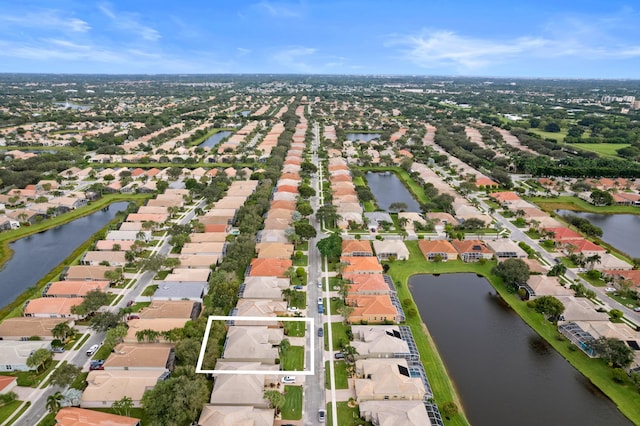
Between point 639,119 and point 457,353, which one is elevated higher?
point 639,119

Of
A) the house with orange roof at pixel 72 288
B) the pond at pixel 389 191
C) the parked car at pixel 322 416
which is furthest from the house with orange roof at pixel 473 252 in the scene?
the house with orange roof at pixel 72 288

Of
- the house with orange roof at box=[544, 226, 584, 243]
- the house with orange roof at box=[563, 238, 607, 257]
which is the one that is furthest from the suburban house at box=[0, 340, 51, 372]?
the house with orange roof at box=[544, 226, 584, 243]

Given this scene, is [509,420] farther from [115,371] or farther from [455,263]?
[115,371]

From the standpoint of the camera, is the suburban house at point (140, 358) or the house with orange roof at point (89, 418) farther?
the suburban house at point (140, 358)

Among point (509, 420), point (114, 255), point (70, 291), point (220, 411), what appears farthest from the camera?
point (114, 255)

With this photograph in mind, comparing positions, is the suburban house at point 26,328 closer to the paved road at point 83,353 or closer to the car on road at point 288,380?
the paved road at point 83,353

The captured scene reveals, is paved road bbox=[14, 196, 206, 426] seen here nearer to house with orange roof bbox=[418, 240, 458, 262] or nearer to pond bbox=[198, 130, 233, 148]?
house with orange roof bbox=[418, 240, 458, 262]

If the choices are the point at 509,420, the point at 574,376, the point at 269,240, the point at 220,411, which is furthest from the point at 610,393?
the point at 269,240
